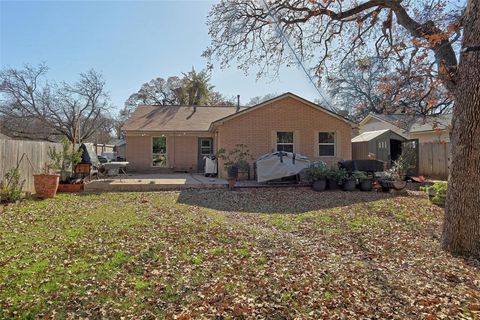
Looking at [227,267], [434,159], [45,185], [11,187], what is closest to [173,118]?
[45,185]

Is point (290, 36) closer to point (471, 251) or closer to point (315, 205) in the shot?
point (315, 205)

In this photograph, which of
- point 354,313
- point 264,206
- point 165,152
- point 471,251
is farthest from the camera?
point 165,152

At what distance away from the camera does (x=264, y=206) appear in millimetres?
9164

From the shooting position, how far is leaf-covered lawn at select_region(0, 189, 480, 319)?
123 inches

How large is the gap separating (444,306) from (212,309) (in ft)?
7.80

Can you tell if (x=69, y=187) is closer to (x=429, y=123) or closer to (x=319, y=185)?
(x=319, y=185)

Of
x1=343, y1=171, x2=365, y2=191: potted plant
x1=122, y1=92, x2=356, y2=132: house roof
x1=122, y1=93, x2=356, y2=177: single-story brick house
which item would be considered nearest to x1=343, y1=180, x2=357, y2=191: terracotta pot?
x1=343, y1=171, x2=365, y2=191: potted plant

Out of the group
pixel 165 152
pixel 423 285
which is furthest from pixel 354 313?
pixel 165 152

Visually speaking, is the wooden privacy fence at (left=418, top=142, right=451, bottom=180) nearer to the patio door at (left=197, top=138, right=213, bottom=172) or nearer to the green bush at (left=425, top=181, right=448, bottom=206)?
the green bush at (left=425, top=181, right=448, bottom=206)

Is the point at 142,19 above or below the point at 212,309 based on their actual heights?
above

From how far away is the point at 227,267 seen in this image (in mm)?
4133

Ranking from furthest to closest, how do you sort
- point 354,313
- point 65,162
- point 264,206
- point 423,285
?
point 65,162 → point 264,206 → point 423,285 → point 354,313

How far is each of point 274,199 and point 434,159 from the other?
10.6m

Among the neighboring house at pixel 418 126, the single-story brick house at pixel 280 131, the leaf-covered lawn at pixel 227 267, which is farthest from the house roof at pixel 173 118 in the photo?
the neighboring house at pixel 418 126
